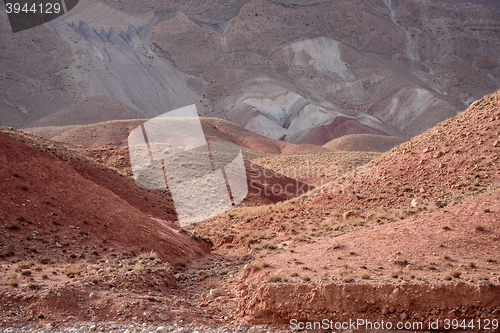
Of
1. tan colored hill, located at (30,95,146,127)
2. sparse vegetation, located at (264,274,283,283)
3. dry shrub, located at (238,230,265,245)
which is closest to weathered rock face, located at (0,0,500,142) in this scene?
tan colored hill, located at (30,95,146,127)

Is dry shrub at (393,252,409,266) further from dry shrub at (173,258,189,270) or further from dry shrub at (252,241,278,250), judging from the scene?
dry shrub at (173,258,189,270)

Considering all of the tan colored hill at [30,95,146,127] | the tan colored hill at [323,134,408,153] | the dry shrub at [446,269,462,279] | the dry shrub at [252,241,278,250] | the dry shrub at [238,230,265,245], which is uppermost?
the tan colored hill at [30,95,146,127]

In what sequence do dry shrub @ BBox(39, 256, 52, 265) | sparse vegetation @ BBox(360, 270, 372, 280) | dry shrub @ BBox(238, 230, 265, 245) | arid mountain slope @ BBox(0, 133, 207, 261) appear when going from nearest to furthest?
sparse vegetation @ BBox(360, 270, 372, 280) → dry shrub @ BBox(39, 256, 52, 265) → arid mountain slope @ BBox(0, 133, 207, 261) → dry shrub @ BBox(238, 230, 265, 245)

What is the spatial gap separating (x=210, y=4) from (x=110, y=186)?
3315 inches

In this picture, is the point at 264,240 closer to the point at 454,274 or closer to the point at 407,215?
the point at 407,215

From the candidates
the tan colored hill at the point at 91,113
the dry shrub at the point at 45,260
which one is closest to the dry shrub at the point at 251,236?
the dry shrub at the point at 45,260

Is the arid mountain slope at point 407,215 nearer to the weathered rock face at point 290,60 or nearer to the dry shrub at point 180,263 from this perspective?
the dry shrub at point 180,263

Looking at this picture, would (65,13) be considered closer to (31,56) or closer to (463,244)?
(31,56)

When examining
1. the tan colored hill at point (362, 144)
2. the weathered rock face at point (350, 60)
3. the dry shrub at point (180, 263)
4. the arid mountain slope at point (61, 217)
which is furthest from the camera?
the weathered rock face at point (350, 60)

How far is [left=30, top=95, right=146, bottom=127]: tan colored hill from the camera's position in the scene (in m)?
56.4

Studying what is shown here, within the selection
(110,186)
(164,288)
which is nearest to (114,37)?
(110,186)

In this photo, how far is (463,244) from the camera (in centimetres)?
827

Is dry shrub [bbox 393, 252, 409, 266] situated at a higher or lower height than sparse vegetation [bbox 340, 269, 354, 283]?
higher

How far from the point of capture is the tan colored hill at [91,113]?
2222 inches
